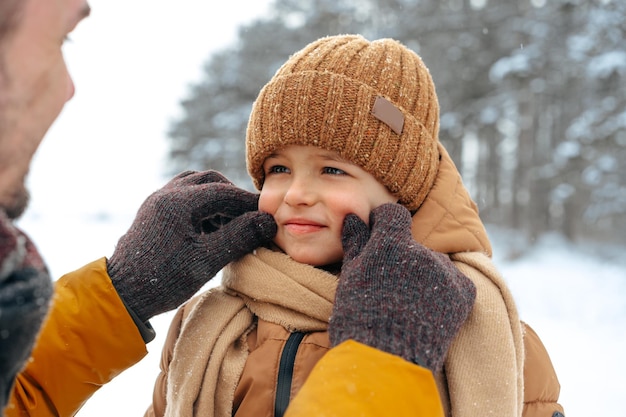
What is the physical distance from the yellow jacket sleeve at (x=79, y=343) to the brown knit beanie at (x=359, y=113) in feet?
2.15

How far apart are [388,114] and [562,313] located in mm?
8352

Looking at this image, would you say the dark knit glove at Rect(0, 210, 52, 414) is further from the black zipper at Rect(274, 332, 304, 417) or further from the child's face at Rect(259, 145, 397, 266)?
the child's face at Rect(259, 145, 397, 266)

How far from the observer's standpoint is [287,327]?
5.29 feet

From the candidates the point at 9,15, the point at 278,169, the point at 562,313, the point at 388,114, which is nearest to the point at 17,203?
the point at 9,15

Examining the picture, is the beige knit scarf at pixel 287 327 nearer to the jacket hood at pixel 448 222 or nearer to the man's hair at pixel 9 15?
the jacket hood at pixel 448 222

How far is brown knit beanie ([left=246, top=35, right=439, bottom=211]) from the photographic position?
5.70 feet

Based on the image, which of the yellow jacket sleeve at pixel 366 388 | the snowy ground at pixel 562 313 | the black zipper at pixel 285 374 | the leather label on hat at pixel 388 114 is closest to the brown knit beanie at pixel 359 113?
the leather label on hat at pixel 388 114

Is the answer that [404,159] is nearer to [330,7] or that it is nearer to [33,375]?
[33,375]

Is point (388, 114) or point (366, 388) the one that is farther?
point (388, 114)

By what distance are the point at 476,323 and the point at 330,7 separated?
1609 cm

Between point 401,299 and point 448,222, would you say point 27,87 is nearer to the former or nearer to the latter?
point 401,299

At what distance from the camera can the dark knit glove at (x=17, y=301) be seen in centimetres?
83

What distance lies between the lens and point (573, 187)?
17.7 m

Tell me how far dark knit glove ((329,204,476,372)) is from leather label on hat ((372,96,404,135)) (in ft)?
1.35
